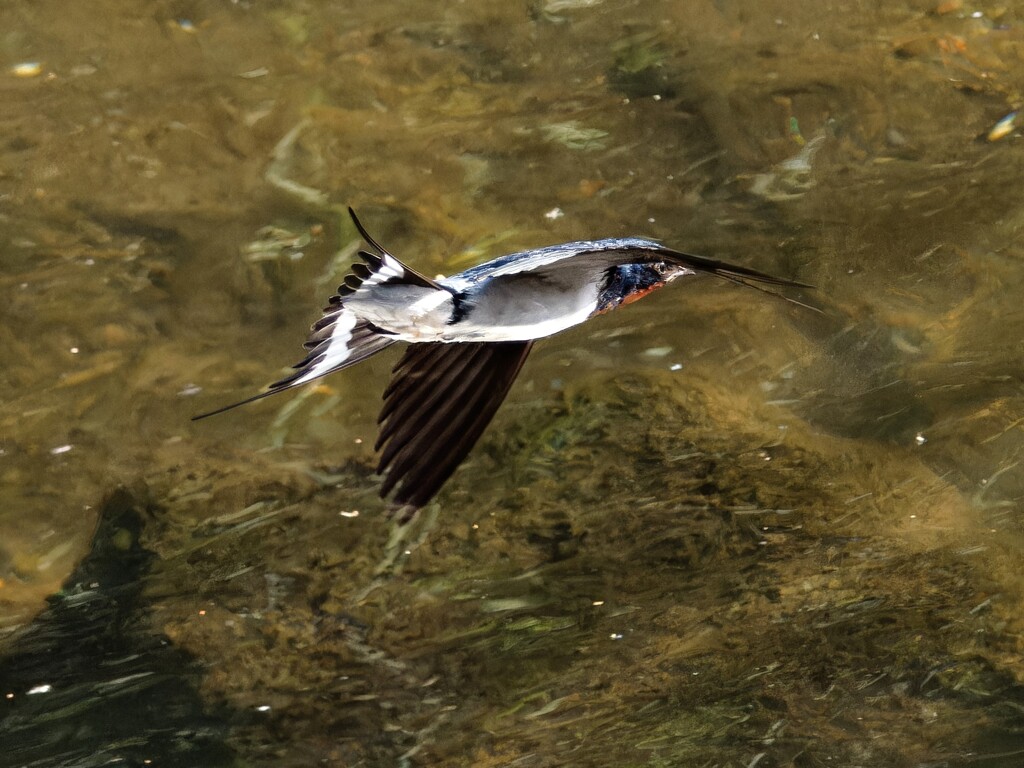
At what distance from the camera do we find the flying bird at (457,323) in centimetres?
129

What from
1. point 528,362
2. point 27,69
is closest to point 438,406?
point 528,362

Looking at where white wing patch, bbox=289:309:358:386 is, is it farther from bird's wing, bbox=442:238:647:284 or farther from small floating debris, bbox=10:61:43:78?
small floating debris, bbox=10:61:43:78

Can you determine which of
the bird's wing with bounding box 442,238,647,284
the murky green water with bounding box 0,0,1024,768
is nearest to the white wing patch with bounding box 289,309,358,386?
the bird's wing with bounding box 442,238,647,284

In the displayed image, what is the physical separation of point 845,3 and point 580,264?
1206 millimetres

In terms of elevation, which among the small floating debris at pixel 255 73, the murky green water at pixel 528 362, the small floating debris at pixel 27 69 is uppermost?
the small floating debris at pixel 27 69

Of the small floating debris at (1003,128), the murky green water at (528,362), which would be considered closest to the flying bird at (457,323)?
the murky green water at (528,362)

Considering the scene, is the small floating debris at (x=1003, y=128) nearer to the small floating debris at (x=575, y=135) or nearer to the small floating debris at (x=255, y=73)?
the small floating debris at (x=575, y=135)

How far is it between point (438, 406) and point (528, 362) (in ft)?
2.30

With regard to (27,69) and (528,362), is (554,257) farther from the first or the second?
(27,69)

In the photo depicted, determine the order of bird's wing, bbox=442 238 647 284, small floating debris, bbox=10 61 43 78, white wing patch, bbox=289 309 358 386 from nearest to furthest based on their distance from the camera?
bird's wing, bbox=442 238 647 284, white wing patch, bbox=289 309 358 386, small floating debris, bbox=10 61 43 78

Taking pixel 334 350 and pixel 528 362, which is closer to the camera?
pixel 334 350

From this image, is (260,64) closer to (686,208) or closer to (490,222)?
(490,222)

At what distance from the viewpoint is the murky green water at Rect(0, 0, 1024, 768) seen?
2.13m

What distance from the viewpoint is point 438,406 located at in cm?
153
